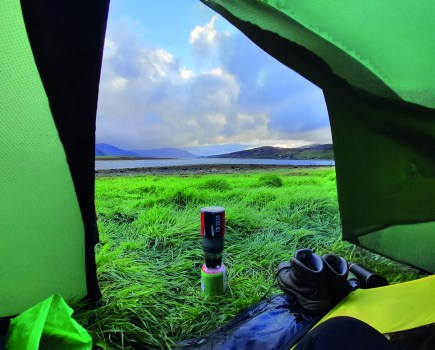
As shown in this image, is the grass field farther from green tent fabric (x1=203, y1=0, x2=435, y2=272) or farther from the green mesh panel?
green tent fabric (x1=203, y1=0, x2=435, y2=272)

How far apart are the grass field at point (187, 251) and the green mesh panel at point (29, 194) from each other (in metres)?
0.23

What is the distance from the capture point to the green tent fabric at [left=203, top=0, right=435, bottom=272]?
→ 805mm

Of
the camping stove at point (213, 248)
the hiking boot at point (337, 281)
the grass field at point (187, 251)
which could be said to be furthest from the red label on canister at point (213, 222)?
the hiking boot at point (337, 281)

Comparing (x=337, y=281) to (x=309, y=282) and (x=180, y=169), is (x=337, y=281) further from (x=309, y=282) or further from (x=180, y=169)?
(x=180, y=169)

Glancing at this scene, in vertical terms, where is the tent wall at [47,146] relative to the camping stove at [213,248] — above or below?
above

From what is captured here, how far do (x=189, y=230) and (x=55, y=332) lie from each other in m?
1.26

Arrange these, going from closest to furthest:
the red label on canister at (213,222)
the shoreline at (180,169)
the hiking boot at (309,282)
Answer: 1. the hiking boot at (309,282)
2. the red label on canister at (213,222)
3. the shoreline at (180,169)

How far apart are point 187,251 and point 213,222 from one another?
0.59 metres

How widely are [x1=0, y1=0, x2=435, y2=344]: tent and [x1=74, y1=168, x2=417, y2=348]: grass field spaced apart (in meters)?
0.23

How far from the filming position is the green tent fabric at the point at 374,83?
0.81m

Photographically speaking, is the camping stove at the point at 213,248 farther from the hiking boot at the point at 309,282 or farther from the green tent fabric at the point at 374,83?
the green tent fabric at the point at 374,83

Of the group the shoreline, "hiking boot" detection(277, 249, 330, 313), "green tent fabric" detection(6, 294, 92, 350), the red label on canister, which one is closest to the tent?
"green tent fabric" detection(6, 294, 92, 350)

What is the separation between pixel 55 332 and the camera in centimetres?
80

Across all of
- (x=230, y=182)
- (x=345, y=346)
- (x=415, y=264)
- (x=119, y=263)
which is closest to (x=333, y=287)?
(x=345, y=346)
